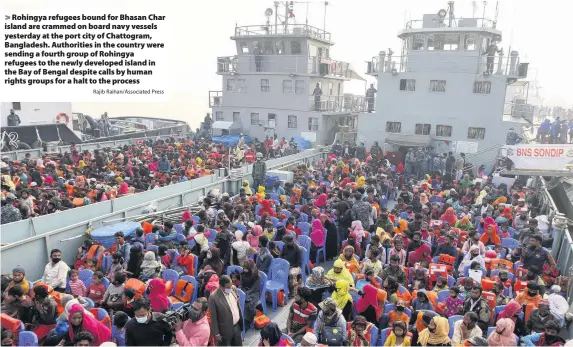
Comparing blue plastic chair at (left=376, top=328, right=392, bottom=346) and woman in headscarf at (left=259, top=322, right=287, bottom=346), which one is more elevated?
woman in headscarf at (left=259, top=322, right=287, bottom=346)

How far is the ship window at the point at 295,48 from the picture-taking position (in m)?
25.7

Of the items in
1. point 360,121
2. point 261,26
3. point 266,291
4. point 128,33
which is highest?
point 261,26

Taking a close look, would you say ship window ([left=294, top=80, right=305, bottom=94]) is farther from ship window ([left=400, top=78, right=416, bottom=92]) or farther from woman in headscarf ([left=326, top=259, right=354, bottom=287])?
woman in headscarf ([left=326, top=259, right=354, bottom=287])

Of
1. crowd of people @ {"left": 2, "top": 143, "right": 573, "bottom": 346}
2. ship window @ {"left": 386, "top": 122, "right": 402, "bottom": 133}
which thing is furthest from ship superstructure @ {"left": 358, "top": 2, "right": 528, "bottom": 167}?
crowd of people @ {"left": 2, "top": 143, "right": 573, "bottom": 346}

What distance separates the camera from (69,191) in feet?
37.3

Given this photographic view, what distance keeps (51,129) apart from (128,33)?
17.5 meters

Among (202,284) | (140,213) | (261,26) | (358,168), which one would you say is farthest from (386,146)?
(202,284)

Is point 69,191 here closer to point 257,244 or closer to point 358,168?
point 257,244

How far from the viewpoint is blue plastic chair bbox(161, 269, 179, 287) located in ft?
22.6

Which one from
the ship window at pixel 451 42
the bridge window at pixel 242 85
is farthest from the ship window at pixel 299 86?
the ship window at pixel 451 42

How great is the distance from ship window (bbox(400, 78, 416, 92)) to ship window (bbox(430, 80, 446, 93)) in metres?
0.89

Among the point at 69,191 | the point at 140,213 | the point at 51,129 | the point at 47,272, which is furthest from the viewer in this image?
the point at 51,129

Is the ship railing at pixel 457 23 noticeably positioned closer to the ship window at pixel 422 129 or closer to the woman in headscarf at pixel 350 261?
the ship window at pixel 422 129

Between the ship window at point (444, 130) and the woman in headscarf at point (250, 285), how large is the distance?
16976mm
